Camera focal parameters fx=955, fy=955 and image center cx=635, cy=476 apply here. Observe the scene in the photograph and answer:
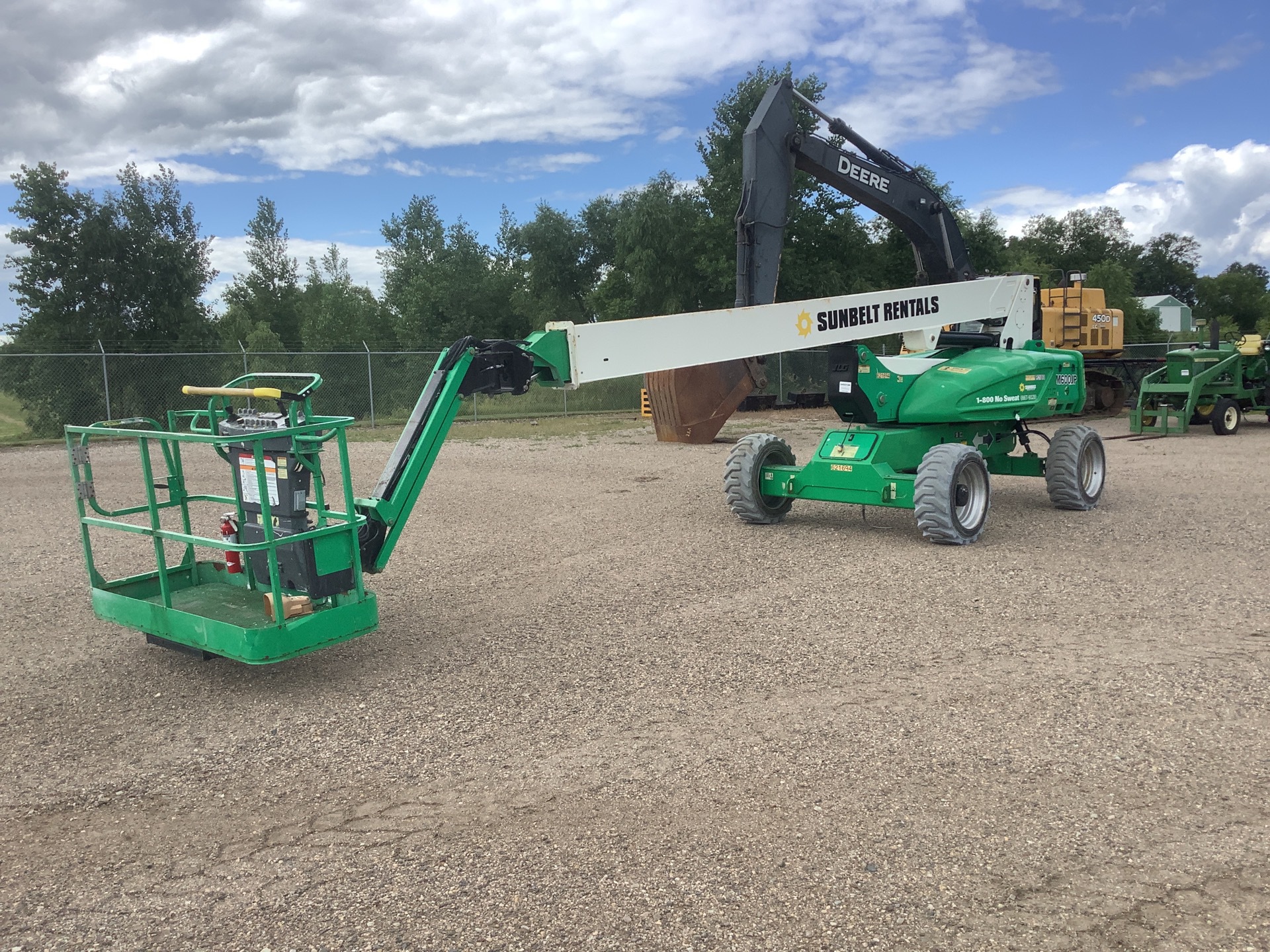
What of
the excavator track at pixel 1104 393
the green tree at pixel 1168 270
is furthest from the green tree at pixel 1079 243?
the excavator track at pixel 1104 393

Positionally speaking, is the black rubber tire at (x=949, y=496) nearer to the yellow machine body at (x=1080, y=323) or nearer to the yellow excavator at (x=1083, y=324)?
the yellow excavator at (x=1083, y=324)

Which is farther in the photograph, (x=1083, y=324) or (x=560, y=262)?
(x=560, y=262)

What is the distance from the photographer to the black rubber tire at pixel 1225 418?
17594mm

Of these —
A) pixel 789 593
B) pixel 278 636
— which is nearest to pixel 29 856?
pixel 278 636

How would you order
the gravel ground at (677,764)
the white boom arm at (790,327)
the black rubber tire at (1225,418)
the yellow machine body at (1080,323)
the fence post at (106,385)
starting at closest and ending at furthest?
the gravel ground at (677,764) < the white boom arm at (790,327) < the black rubber tire at (1225,418) < the fence post at (106,385) < the yellow machine body at (1080,323)

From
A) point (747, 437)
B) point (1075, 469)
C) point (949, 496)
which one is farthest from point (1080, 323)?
point (949, 496)

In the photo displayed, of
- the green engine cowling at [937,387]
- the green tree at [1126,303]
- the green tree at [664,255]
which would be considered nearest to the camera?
the green engine cowling at [937,387]

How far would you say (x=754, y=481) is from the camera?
9141 millimetres

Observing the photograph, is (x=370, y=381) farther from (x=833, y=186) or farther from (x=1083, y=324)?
(x=1083, y=324)

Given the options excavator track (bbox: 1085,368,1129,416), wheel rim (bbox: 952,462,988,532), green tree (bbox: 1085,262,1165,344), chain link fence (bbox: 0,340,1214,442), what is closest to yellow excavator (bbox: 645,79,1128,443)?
wheel rim (bbox: 952,462,988,532)

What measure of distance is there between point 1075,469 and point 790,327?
3.84 meters

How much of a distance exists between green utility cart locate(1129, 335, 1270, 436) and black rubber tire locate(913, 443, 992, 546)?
11628mm

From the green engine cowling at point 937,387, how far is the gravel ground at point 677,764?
1740 mm

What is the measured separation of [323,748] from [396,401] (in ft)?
69.4
